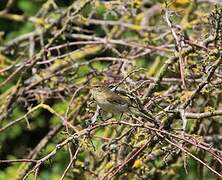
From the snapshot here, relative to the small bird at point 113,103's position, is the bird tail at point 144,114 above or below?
below

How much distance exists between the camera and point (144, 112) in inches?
80.1

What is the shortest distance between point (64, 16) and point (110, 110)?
1405mm

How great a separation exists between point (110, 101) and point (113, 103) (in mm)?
12

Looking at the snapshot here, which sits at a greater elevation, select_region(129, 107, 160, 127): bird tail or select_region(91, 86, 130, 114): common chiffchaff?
select_region(91, 86, 130, 114): common chiffchaff

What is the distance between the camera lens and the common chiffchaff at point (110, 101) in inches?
80.7

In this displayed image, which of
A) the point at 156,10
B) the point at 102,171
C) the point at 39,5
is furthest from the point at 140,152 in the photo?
the point at 39,5

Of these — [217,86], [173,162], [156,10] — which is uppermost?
[217,86]

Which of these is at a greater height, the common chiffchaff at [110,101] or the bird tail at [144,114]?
the common chiffchaff at [110,101]

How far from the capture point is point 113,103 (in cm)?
206

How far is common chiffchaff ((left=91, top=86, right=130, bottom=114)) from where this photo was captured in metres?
2.05

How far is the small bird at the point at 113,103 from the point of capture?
205 centimetres

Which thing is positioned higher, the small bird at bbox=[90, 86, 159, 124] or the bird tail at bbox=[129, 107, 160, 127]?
the small bird at bbox=[90, 86, 159, 124]

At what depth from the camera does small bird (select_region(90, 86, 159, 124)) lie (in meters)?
2.05

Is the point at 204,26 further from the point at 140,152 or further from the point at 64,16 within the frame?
the point at 140,152
